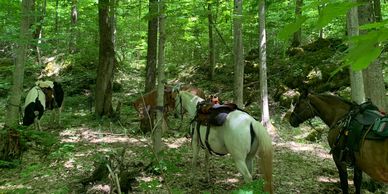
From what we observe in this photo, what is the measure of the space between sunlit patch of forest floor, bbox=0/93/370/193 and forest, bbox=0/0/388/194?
31mm

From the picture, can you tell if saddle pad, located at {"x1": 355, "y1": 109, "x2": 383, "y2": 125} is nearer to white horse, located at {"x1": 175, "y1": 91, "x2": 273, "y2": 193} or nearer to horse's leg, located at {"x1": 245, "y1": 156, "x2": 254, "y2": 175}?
white horse, located at {"x1": 175, "y1": 91, "x2": 273, "y2": 193}

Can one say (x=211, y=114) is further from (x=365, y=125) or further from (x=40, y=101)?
(x=40, y=101)


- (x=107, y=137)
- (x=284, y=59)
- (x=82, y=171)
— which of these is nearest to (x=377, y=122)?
(x=82, y=171)

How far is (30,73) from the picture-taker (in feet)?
64.5

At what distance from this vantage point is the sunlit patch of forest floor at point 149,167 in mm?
6059

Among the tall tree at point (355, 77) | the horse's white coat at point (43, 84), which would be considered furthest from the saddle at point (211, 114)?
the horse's white coat at point (43, 84)

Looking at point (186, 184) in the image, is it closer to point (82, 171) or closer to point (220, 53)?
point (82, 171)

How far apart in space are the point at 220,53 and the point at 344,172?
17171mm

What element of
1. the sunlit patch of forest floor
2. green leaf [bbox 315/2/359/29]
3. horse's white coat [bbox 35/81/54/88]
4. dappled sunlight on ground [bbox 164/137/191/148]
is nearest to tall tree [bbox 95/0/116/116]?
horse's white coat [bbox 35/81/54/88]

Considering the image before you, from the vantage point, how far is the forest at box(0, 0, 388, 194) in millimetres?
4961

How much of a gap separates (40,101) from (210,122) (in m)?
6.82

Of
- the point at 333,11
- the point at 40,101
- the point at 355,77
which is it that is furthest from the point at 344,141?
the point at 40,101

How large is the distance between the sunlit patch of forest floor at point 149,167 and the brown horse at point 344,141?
1.09m

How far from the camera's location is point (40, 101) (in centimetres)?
1072
